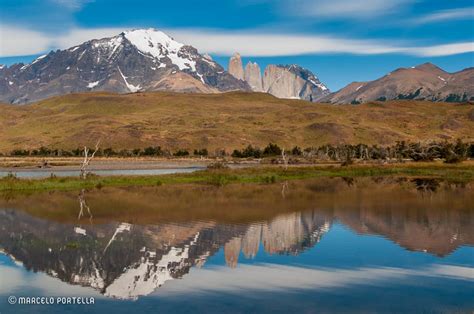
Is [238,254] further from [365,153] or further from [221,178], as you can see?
[365,153]

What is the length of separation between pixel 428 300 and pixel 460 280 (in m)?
3.88

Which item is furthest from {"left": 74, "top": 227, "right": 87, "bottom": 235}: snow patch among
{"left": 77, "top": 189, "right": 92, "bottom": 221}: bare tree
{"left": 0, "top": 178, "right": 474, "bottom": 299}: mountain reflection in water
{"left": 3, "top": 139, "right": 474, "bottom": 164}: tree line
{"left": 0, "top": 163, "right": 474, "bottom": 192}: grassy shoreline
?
{"left": 3, "top": 139, "right": 474, "bottom": 164}: tree line

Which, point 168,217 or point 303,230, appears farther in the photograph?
point 168,217

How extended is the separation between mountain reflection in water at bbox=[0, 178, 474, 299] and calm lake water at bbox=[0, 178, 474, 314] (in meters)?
0.09

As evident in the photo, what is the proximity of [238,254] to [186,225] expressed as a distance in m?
9.52

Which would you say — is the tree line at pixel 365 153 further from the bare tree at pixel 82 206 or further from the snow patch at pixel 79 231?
the snow patch at pixel 79 231

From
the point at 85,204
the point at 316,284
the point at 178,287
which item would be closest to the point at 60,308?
the point at 178,287

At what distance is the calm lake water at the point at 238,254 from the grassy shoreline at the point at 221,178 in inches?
370

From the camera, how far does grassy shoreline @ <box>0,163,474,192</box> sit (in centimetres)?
6295

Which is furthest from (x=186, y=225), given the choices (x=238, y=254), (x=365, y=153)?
(x=365, y=153)

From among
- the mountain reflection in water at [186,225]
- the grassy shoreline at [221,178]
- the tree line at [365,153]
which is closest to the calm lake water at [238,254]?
the mountain reflection in water at [186,225]

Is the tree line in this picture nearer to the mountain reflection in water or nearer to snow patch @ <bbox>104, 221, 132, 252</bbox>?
the mountain reflection in water

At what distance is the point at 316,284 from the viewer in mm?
22906

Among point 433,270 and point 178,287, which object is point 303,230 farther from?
point 178,287
